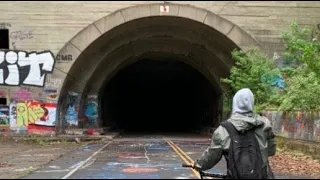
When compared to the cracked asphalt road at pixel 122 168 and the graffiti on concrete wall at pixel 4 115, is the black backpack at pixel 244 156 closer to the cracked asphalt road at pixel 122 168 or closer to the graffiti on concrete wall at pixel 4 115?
the cracked asphalt road at pixel 122 168

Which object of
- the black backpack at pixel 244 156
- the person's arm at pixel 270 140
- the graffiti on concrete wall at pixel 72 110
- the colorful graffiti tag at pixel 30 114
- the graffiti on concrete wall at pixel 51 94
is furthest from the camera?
the graffiti on concrete wall at pixel 72 110

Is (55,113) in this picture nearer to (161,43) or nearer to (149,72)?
(161,43)

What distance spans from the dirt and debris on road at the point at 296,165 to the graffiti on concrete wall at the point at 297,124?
2.70 ft

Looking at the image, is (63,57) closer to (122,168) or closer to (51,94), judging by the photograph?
(51,94)

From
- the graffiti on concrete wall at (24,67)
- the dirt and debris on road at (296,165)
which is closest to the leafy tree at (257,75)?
the dirt and debris on road at (296,165)

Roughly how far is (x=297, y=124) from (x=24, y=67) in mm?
15399

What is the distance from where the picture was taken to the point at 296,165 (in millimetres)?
13688

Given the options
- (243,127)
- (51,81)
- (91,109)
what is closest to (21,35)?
(51,81)

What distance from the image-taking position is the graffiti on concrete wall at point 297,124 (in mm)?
15695

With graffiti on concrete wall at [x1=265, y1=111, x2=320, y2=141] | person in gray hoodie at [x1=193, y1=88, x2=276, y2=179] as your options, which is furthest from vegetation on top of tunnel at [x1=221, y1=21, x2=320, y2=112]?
person in gray hoodie at [x1=193, y1=88, x2=276, y2=179]

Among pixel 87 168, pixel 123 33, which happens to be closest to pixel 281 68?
pixel 123 33

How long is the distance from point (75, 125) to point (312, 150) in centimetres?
1724

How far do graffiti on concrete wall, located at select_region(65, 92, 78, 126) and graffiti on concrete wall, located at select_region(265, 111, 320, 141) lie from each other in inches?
499

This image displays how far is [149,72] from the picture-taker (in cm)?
4831
